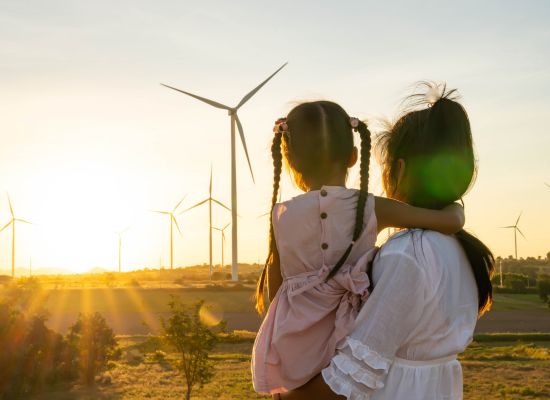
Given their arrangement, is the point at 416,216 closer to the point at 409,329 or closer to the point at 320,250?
the point at 320,250

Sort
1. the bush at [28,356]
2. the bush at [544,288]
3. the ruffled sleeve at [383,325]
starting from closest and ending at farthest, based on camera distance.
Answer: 1. the ruffled sleeve at [383,325]
2. the bush at [28,356]
3. the bush at [544,288]

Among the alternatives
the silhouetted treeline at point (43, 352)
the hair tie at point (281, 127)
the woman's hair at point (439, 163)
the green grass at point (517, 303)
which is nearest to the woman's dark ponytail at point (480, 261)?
the woman's hair at point (439, 163)

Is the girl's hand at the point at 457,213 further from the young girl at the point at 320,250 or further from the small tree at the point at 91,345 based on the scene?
the small tree at the point at 91,345

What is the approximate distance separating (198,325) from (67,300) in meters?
64.4

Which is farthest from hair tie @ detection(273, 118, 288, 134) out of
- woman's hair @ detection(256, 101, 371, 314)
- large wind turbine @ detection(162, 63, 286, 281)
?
large wind turbine @ detection(162, 63, 286, 281)

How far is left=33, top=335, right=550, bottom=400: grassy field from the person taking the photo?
3331cm

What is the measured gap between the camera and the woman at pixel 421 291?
3.70m

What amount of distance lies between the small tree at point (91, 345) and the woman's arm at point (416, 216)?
3576cm

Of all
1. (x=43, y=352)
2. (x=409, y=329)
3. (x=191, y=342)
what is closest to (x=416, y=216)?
(x=409, y=329)

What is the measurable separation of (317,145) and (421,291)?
1.12 metres

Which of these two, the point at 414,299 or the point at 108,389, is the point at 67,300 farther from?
the point at 414,299

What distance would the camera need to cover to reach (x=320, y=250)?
13.8 feet

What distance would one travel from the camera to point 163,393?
34281 mm

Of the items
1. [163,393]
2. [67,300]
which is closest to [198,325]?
[163,393]
